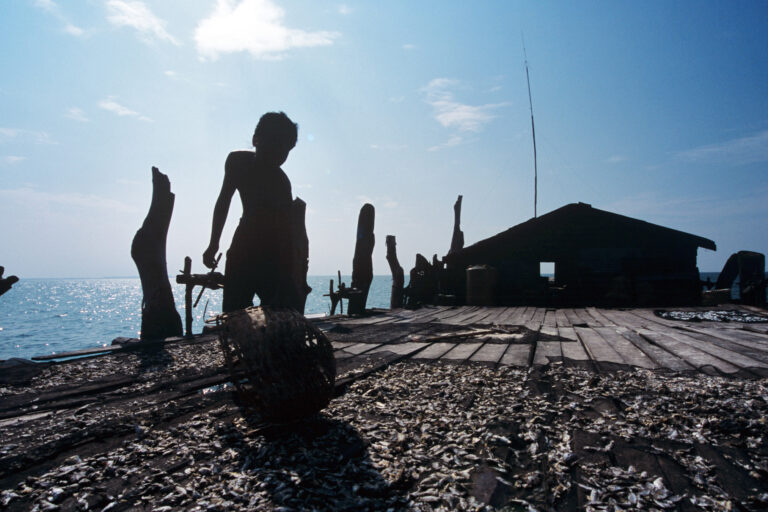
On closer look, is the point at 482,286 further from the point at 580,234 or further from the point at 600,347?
the point at 600,347

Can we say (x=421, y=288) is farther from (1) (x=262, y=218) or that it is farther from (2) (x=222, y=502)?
(2) (x=222, y=502)

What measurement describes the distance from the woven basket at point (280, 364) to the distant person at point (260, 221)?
89.6 inches

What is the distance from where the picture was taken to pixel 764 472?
2.05 meters

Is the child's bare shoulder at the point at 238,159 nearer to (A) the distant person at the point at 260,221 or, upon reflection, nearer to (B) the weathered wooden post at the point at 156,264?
(A) the distant person at the point at 260,221

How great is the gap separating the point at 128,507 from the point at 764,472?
317 centimetres

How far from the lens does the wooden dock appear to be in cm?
190

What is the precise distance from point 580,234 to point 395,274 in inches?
322

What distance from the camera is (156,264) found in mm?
7621

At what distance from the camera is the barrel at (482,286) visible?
16281mm

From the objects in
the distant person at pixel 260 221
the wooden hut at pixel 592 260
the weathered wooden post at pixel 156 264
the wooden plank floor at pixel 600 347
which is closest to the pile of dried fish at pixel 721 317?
the wooden plank floor at pixel 600 347

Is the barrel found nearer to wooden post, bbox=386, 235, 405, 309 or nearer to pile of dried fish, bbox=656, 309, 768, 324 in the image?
wooden post, bbox=386, 235, 405, 309

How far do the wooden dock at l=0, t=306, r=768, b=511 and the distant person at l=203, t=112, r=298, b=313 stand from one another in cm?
113

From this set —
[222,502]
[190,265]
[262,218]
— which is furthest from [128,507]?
[190,265]

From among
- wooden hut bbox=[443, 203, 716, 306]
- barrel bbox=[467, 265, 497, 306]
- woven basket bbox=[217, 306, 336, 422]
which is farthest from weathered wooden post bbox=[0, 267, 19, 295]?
wooden hut bbox=[443, 203, 716, 306]
